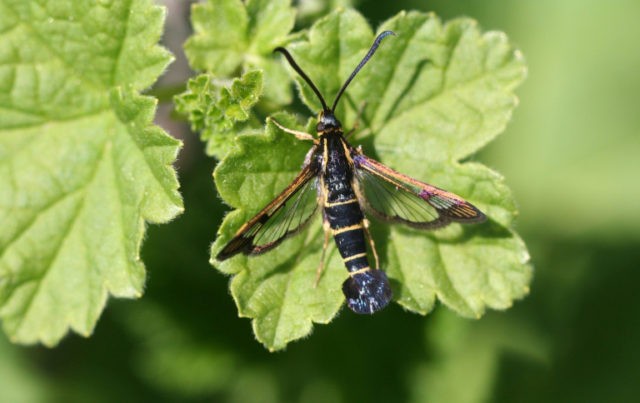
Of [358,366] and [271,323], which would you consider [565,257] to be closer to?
[358,366]

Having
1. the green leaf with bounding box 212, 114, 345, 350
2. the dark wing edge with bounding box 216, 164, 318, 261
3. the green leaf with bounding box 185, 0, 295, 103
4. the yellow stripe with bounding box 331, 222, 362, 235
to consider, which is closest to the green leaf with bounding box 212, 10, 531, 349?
the green leaf with bounding box 212, 114, 345, 350

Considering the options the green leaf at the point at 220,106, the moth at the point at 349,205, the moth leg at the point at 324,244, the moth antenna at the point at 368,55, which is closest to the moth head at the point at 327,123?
the moth at the point at 349,205

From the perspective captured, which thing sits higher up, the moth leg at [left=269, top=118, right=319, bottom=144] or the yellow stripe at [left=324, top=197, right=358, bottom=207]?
the moth leg at [left=269, top=118, right=319, bottom=144]

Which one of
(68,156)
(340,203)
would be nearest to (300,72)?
(340,203)

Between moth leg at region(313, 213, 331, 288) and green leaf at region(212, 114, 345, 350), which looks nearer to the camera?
green leaf at region(212, 114, 345, 350)

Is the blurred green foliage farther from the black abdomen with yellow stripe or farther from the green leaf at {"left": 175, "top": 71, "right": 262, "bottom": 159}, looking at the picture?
the black abdomen with yellow stripe
